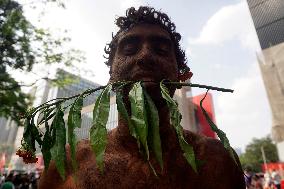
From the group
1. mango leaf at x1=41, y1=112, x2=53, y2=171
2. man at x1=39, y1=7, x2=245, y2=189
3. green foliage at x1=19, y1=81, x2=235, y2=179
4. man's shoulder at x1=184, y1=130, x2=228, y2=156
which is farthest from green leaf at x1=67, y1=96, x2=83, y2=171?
man's shoulder at x1=184, y1=130, x2=228, y2=156

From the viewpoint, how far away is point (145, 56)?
5.97 feet

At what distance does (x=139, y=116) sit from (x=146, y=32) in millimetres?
1284

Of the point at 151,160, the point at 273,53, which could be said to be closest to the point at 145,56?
the point at 151,160

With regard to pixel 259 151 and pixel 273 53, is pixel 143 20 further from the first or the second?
pixel 259 151

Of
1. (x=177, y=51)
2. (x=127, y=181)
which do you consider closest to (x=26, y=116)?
(x=127, y=181)

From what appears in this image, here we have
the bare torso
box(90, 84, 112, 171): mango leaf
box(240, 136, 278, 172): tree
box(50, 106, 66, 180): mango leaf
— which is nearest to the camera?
box(90, 84, 112, 171): mango leaf

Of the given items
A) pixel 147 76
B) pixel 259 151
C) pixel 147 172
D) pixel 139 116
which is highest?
pixel 259 151

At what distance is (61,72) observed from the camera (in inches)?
549

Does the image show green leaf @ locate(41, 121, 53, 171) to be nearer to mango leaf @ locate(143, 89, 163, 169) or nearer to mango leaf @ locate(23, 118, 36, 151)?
mango leaf @ locate(23, 118, 36, 151)

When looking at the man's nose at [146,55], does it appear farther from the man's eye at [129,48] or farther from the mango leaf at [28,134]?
the mango leaf at [28,134]

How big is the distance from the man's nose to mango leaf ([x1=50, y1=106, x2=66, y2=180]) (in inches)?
33.2

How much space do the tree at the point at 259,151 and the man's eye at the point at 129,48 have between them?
46445mm

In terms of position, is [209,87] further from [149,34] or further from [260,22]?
[260,22]

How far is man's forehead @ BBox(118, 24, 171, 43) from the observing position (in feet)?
6.64
